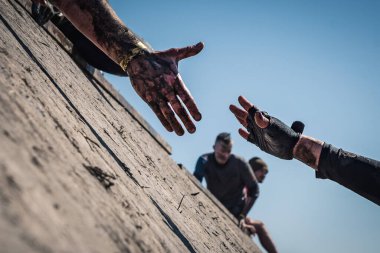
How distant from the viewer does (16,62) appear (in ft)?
3.93

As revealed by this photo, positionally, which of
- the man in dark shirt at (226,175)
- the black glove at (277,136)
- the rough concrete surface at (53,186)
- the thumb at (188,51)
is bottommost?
the rough concrete surface at (53,186)

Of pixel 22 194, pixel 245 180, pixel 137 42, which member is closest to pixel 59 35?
pixel 137 42

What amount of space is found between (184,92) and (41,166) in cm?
147

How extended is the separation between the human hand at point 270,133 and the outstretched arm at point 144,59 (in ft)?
3.15

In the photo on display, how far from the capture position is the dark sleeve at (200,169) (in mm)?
6148

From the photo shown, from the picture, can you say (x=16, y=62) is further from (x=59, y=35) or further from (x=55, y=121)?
(x=59, y=35)

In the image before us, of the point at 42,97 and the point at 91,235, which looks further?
the point at 42,97

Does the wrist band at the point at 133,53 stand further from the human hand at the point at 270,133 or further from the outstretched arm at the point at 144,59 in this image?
the human hand at the point at 270,133

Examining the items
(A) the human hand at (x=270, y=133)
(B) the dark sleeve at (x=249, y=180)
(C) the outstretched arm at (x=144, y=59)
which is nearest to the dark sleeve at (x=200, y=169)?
(B) the dark sleeve at (x=249, y=180)

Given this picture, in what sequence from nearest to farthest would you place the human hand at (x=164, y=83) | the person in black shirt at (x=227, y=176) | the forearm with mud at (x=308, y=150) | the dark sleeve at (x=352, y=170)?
1. the human hand at (x=164, y=83)
2. the dark sleeve at (x=352, y=170)
3. the forearm with mud at (x=308, y=150)
4. the person in black shirt at (x=227, y=176)

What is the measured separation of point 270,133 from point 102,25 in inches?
70.2

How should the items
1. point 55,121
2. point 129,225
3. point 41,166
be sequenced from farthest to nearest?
point 55,121
point 129,225
point 41,166

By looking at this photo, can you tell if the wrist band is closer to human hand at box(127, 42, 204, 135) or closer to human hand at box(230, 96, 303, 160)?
human hand at box(127, 42, 204, 135)

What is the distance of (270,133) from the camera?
2.76 meters
